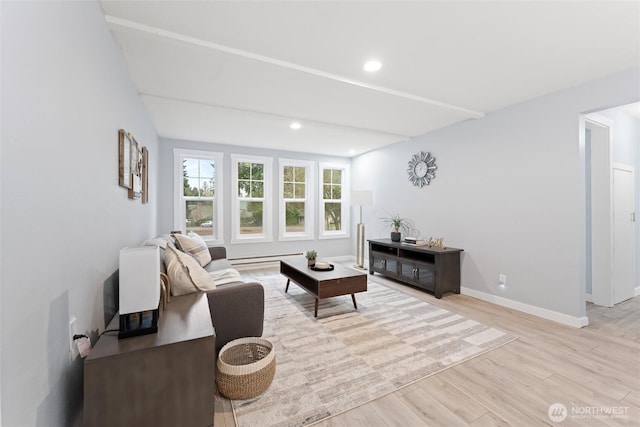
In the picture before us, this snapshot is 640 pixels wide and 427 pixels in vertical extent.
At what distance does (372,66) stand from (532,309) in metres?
3.26

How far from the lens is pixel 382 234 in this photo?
220 inches

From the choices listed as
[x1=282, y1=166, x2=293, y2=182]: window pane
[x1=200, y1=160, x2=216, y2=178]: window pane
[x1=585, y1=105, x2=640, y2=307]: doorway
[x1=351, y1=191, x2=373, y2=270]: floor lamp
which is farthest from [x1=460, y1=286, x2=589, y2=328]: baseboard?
[x1=200, y1=160, x2=216, y2=178]: window pane

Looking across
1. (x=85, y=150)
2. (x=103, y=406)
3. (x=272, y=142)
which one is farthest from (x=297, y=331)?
(x=272, y=142)

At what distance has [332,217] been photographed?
6.52 metres

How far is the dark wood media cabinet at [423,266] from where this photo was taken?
3.70 meters

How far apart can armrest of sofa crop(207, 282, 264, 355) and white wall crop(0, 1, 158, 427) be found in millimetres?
724

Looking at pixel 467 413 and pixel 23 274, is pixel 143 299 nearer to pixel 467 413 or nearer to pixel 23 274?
pixel 23 274

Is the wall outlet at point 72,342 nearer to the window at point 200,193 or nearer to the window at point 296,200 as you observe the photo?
the window at point 200,193

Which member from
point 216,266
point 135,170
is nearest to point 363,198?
point 216,266

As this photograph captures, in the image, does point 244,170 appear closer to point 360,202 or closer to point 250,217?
point 250,217

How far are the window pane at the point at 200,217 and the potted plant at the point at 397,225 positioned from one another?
3.49 m

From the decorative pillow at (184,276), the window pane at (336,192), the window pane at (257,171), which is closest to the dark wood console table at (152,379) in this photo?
the decorative pillow at (184,276)

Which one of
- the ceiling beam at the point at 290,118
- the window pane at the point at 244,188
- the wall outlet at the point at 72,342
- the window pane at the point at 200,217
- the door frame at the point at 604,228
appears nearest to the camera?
the wall outlet at the point at 72,342
